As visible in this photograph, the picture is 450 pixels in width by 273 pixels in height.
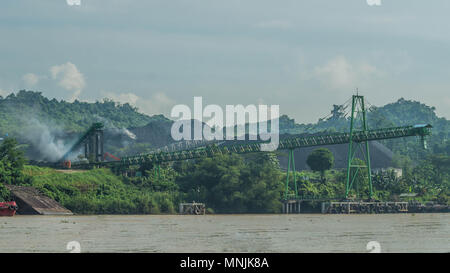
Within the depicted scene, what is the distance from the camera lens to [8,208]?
65.4 m

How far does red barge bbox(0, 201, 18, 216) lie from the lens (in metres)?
65.1

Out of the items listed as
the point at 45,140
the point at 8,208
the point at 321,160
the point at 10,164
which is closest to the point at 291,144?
the point at 321,160

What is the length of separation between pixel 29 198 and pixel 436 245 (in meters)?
43.5

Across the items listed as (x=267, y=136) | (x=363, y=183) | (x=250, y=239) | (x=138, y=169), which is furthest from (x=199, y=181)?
(x=267, y=136)

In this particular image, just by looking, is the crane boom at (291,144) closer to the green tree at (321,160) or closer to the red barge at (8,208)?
the green tree at (321,160)

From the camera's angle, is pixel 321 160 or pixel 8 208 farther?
pixel 321 160

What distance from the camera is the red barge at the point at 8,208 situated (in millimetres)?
65125

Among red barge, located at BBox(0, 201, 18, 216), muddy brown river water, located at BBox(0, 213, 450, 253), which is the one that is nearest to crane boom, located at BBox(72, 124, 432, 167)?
red barge, located at BBox(0, 201, 18, 216)

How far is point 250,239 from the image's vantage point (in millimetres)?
41062

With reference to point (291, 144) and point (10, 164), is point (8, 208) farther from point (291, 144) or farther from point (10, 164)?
point (291, 144)

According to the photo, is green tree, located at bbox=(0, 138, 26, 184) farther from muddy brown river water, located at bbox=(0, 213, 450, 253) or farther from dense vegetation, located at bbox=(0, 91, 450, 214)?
muddy brown river water, located at bbox=(0, 213, 450, 253)

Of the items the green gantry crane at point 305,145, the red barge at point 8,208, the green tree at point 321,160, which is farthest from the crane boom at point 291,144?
the red barge at point 8,208
